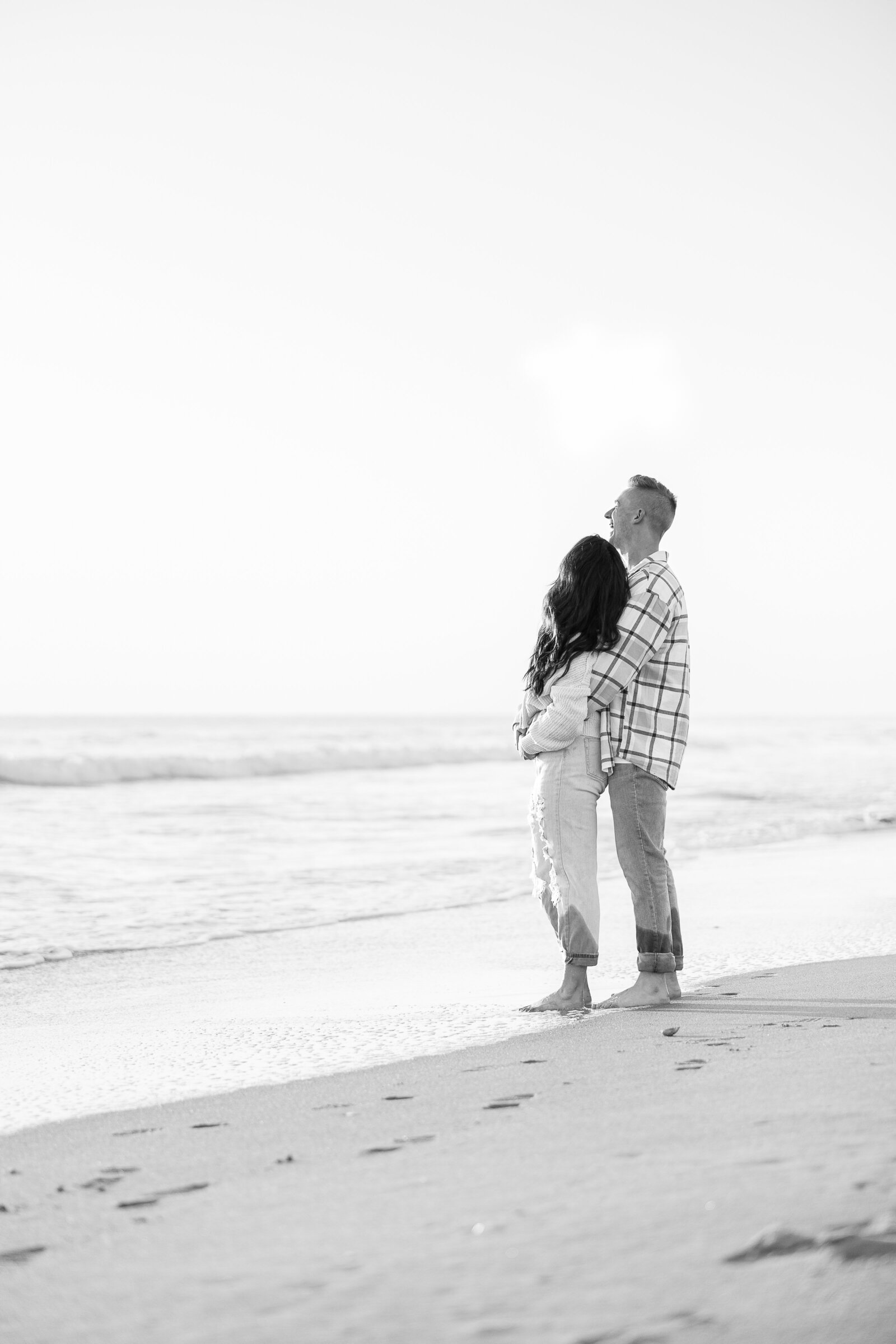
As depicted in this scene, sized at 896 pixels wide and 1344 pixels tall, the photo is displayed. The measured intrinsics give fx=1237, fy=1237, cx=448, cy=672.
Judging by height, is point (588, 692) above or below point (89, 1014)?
above

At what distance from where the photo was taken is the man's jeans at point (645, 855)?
3.82 meters

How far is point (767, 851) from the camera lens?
8.84 metres

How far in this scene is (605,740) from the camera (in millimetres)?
3891

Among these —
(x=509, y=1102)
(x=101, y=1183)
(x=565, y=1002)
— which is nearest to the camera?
(x=101, y=1183)

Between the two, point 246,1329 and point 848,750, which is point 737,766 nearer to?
point 848,750

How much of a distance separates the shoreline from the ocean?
0.02m

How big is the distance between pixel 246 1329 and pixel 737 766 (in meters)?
21.3

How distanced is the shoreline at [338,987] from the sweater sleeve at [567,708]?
2.76 feet

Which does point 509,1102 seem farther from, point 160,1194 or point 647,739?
point 647,739

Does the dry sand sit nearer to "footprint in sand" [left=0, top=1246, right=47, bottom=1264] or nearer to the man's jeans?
"footprint in sand" [left=0, top=1246, right=47, bottom=1264]

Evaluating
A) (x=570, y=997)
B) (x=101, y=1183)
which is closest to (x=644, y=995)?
(x=570, y=997)

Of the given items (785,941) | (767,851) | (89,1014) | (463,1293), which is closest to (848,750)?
(767,851)

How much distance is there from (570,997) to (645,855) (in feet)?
1.61

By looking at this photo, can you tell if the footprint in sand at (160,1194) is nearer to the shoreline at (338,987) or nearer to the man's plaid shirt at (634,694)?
the shoreline at (338,987)
